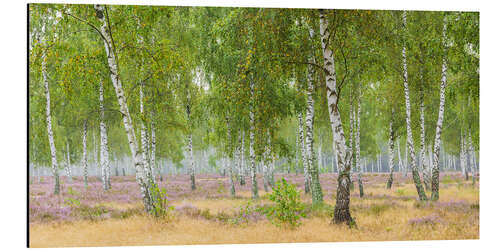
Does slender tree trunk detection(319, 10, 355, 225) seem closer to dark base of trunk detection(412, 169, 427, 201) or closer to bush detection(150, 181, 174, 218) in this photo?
dark base of trunk detection(412, 169, 427, 201)

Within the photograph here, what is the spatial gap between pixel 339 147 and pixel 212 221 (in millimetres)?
3122

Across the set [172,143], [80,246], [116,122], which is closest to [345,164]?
[80,246]

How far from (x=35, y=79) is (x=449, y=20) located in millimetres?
9154

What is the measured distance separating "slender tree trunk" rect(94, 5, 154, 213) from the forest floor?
1.35 feet

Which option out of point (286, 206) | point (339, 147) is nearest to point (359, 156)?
point (339, 147)

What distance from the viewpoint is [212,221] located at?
318 inches

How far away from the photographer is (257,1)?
8289 millimetres

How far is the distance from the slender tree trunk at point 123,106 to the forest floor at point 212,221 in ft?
1.35

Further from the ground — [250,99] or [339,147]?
[250,99]

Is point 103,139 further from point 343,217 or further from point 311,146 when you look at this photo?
point 343,217

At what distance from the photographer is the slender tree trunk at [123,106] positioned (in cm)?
769

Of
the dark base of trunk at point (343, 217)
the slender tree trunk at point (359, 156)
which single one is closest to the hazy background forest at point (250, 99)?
the dark base of trunk at point (343, 217)

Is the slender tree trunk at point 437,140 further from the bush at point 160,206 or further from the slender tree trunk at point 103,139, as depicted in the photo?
Result: the slender tree trunk at point 103,139
